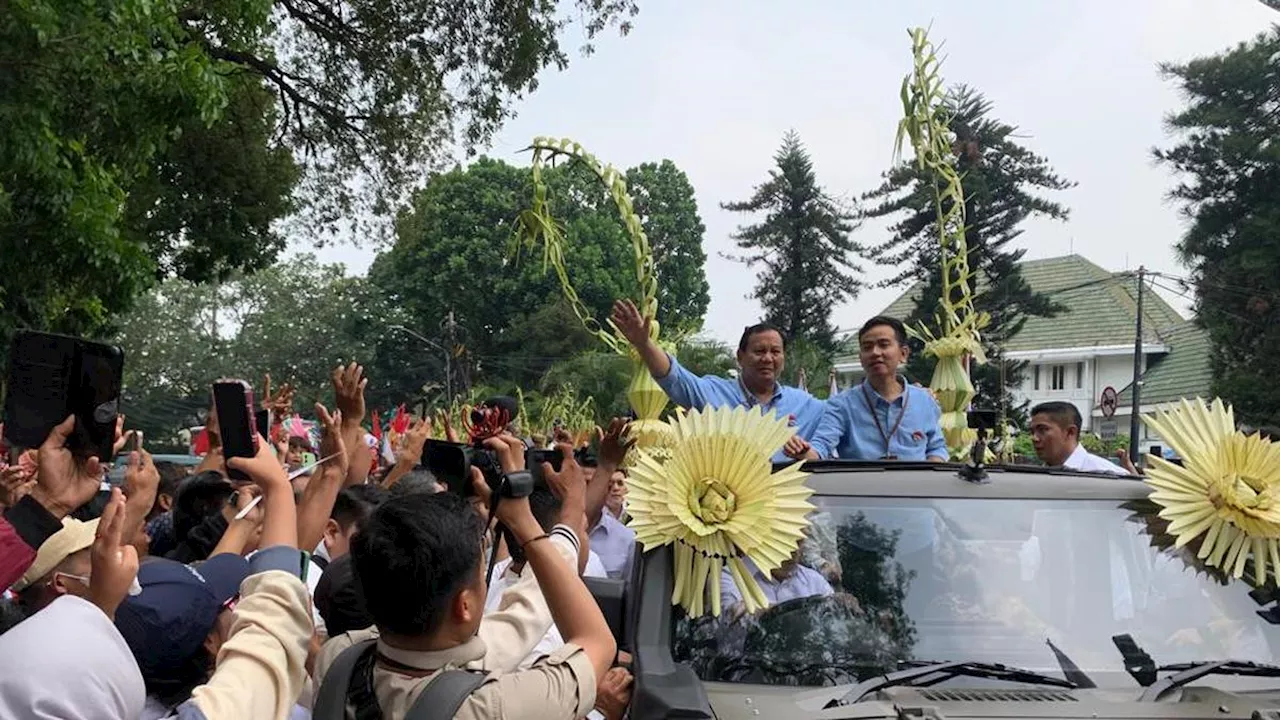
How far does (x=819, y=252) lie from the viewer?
53.0m

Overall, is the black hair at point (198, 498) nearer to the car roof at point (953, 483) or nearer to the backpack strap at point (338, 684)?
the car roof at point (953, 483)

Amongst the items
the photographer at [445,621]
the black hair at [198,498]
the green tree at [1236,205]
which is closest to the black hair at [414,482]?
the black hair at [198,498]

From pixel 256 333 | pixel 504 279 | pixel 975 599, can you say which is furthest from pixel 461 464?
pixel 256 333

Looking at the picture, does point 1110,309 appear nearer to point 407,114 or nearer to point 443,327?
point 443,327

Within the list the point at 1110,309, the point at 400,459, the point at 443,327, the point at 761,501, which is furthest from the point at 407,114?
the point at 1110,309

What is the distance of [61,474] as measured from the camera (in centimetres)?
376

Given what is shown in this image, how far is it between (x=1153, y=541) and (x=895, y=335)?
229 cm

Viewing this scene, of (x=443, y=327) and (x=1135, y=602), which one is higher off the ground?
(x=443, y=327)

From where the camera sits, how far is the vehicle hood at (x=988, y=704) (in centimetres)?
310

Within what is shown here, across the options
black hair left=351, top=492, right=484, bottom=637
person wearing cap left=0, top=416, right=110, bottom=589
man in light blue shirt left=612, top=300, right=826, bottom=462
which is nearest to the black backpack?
black hair left=351, top=492, right=484, bottom=637

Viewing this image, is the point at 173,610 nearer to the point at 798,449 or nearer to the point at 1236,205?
the point at 798,449

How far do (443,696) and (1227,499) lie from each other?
7.87ft

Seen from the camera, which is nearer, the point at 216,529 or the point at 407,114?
the point at 216,529

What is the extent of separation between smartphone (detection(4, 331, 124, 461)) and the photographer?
4.20ft
